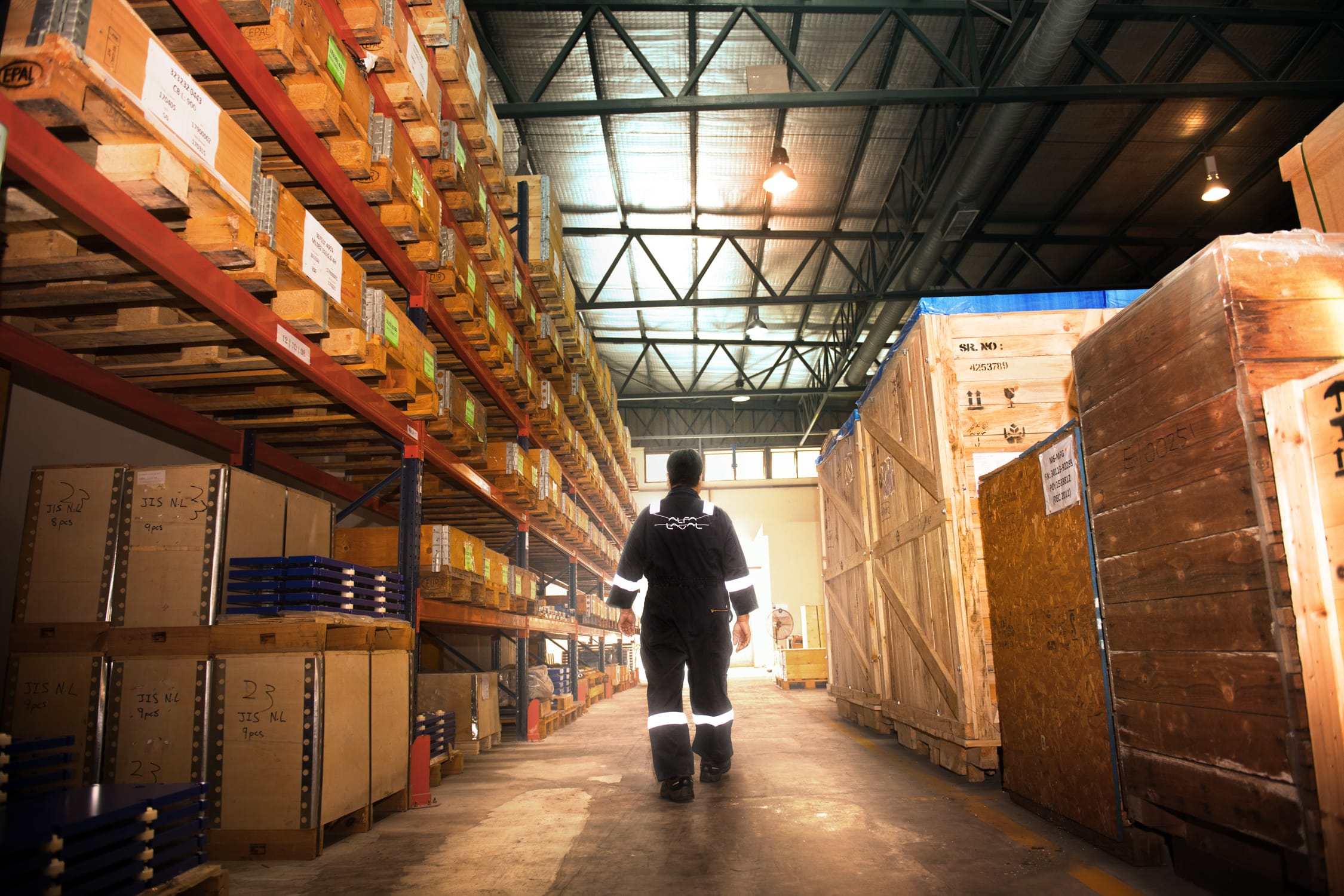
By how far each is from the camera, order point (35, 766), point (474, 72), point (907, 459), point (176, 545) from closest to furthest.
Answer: point (35, 766), point (176, 545), point (907, 459), point (474, 72)

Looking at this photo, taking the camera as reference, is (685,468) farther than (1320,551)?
Yes

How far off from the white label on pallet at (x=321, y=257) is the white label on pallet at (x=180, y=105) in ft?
2.43

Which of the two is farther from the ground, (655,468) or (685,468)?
(655,468)

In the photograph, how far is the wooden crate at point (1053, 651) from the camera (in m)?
3.21

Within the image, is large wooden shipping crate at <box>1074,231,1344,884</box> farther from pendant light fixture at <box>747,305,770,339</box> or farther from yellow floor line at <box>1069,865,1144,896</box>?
pendant light fixture at <box>747,305,770,339</box>

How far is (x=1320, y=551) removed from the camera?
2160 mm

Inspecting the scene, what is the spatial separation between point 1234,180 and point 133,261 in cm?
1435

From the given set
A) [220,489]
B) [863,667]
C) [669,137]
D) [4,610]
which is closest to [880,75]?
[669,137]

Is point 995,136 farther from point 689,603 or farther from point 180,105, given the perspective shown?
point 180,105

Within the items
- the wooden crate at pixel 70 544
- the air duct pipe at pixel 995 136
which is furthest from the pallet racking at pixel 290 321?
the air duct pipe at pixel 995 136

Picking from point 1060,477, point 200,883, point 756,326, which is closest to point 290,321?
point 200,883

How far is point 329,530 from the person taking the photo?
497 centimetres

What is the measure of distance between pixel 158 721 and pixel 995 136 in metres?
9.54

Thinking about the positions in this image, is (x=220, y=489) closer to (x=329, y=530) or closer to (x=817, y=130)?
(x=329, y=530)
